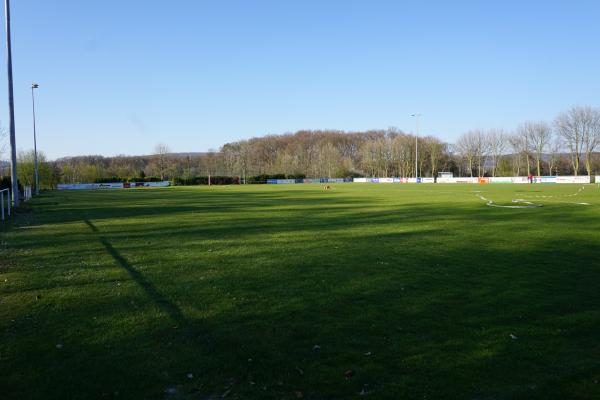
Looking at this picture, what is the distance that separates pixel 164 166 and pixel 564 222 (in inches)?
4876

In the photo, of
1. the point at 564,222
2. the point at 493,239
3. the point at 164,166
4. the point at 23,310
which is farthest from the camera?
the point at 164,166

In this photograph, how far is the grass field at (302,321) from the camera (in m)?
4.28

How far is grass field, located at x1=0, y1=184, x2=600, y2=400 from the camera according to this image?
4.28 m

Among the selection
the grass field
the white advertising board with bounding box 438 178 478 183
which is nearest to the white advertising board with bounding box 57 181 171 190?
the white advertising board with bounding box 438 178 478 183

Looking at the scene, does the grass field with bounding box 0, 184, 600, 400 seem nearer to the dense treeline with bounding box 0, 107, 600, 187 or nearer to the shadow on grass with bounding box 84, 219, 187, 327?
the shadow on grass with bounding box 84, 219, 187, 327

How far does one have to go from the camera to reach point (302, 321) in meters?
5.98

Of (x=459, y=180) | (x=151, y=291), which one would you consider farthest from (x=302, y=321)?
(x=459, y=180)

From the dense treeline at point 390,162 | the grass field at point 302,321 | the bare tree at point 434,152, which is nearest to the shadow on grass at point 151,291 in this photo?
the grass field at point 302,321

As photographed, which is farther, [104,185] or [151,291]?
[104,185]

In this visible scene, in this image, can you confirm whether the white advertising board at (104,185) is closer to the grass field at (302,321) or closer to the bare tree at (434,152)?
the bare tree at (434,152)

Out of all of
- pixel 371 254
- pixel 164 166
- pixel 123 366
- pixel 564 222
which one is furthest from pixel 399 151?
pixel 123 366

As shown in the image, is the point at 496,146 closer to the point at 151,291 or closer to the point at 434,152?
the point at 434,152

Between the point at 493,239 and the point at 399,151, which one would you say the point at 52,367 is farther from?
the point at 399,151

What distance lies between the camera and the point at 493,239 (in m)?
13.6
